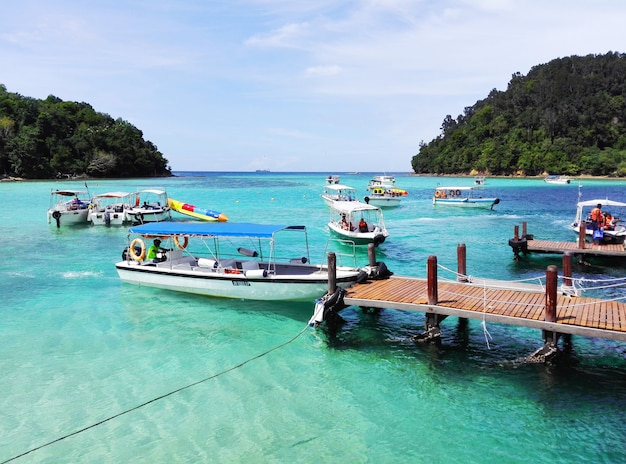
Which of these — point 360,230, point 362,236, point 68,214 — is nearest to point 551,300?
point 362,236

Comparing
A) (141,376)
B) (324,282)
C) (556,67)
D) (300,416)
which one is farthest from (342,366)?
(556,67)

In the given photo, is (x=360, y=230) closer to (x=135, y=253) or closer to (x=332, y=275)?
(x=135, y=253)

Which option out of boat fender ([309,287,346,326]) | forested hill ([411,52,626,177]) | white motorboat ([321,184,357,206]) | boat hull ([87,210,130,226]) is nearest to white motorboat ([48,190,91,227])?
boat hull ([87,210,130,226])

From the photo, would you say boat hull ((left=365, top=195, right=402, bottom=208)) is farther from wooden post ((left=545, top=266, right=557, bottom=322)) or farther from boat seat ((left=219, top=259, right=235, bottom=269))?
wooden post ((left=545, top=266, right=557, bottom=322))

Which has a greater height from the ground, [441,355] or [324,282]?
[324,282]

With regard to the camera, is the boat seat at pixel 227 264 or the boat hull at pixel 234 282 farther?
the boat seat at pixel 227 264

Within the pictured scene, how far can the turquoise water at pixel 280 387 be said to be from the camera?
980 cm

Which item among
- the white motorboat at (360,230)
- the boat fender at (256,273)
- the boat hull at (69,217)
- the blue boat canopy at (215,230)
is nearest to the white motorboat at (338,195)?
the white motorboat at (360,230)

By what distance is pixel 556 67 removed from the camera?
175250mm

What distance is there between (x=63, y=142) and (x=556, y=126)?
14201 centimetres

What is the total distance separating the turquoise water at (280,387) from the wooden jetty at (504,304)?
1215 mm

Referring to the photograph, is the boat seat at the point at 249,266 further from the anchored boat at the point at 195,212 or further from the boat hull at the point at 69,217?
the boat hull at the point at 69,217

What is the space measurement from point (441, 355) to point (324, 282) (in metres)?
4.50

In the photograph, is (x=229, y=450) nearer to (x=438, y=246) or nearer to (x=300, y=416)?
(x=300, y=416)
